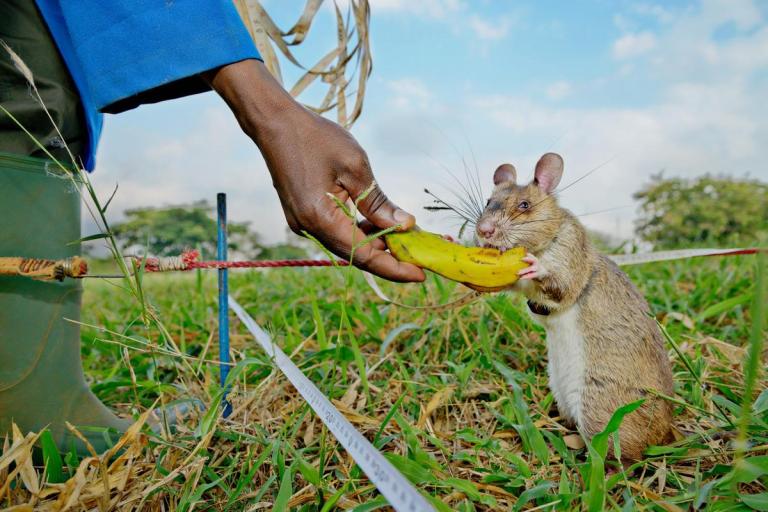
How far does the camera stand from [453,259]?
1.90m

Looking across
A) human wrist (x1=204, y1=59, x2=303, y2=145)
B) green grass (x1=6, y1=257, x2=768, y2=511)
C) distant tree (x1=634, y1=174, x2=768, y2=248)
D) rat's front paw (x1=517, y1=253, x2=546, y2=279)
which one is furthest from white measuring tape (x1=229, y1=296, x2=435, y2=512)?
distant tree (x1=634, y1=174, x2=768, y2=248)

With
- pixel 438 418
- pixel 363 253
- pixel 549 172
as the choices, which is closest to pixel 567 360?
pixel 438 418

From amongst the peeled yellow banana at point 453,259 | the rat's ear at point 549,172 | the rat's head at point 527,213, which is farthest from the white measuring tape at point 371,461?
the rat's ear at point 549,172

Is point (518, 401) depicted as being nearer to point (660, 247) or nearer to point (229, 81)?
point (229, 81)

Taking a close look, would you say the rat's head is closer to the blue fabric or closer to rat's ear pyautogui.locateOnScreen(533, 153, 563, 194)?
rat's ear pyautogui.locateOnScreen(533, 153, 563, 194)

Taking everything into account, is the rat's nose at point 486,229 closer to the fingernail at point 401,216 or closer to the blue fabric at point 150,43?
the fingernail at point 401,216

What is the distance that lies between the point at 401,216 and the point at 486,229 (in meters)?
0.55

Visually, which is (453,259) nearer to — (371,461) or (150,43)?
(371,461)

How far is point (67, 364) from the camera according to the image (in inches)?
84.0

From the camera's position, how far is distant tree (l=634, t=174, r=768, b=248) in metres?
17.8

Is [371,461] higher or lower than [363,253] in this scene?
lower

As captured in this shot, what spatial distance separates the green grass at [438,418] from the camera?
1596 mm

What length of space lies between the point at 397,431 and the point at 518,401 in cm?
49

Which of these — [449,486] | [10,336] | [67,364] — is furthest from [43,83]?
[449,486]
